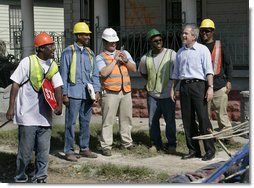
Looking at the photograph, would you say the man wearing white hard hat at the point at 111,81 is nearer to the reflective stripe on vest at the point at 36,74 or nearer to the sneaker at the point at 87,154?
the sneaker at the point at 87,154

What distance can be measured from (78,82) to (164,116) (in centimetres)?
147

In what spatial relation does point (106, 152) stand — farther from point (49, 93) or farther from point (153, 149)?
point (49, 93)

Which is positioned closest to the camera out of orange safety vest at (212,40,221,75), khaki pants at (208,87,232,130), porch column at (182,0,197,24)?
orange safety vest at (212,40,221,75)

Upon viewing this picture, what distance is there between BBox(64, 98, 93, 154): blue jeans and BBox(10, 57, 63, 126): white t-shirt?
1.65m

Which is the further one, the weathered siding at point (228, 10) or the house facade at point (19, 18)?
the house facade at point (19, 18)

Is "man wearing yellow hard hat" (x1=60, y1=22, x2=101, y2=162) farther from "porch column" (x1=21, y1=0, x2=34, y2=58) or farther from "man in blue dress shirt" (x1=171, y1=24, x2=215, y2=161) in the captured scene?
"porch column" (x1=21, y1=0, x2=34, y2=58)

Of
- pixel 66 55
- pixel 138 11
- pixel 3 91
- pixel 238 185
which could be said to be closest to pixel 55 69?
pixel 66 55

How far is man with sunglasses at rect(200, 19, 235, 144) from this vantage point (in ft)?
28.9

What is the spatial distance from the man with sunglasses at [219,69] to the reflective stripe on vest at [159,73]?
0.62 m

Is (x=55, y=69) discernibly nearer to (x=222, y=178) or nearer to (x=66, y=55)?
(x=66, y=55)

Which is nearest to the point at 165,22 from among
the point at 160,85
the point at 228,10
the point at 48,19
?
the point at 228,10

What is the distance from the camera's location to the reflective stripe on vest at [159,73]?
906 cm

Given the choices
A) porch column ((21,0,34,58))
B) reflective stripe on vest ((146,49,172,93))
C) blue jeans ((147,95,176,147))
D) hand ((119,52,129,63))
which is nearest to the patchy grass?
blue jeans ((147,95,176,147))

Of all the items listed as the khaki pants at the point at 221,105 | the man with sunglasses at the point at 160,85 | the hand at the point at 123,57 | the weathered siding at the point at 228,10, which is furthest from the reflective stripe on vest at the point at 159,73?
the weathered siding at the point at 228,10
